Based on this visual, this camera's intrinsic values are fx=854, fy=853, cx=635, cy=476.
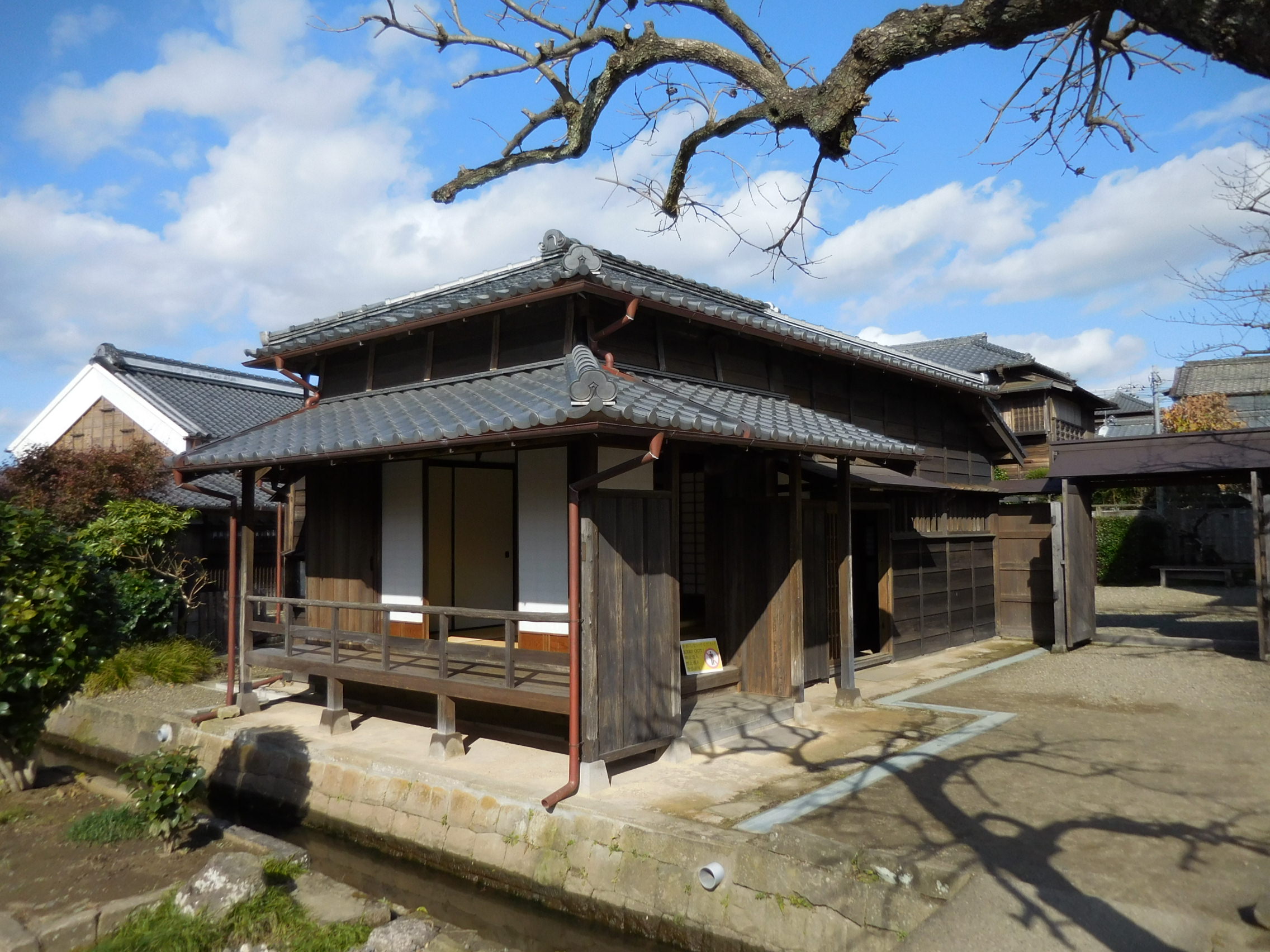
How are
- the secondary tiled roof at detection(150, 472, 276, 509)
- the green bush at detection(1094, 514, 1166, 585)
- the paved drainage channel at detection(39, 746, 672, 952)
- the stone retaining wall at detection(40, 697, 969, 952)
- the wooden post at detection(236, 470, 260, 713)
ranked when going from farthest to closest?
the green bush at detection(1094, 514, 1166, 585) < the secondary tiled roof at detection(150, 472, 276, 509) < the wooden post at detection(236, 470, 260, 713) < the paved drainage channel at detection(39, 746, 672, 952) < the stone retaining wall at detection(40, 697, 969, 952)

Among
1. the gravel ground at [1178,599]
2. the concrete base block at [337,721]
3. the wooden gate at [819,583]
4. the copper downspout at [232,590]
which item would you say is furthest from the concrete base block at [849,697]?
the gravel ground at [1178,599]

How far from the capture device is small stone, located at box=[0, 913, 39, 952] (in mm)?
4664

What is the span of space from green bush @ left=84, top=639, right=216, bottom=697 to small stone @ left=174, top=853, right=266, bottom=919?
304 inches

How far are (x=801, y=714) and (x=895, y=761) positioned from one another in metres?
1.62

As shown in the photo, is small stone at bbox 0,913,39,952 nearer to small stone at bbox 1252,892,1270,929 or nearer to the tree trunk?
the tree trunk

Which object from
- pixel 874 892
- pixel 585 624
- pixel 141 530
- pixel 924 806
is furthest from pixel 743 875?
pixel 141 530

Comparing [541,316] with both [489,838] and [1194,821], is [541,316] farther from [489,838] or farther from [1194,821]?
[1194,821]

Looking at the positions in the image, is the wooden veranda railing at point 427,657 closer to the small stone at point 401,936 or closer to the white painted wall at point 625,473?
the white painted wall at point 625,473

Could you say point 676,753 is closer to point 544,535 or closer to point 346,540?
point 544,535

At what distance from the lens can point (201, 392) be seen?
20625 millimetres

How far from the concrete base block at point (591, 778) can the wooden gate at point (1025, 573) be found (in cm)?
1031

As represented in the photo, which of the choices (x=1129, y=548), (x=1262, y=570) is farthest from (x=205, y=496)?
(x=1129, y=548)

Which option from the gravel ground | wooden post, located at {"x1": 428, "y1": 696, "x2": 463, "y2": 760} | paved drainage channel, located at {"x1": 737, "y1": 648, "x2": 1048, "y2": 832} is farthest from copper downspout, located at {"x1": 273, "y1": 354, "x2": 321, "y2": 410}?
the gravel ground

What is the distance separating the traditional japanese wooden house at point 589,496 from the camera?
699 centimetres
